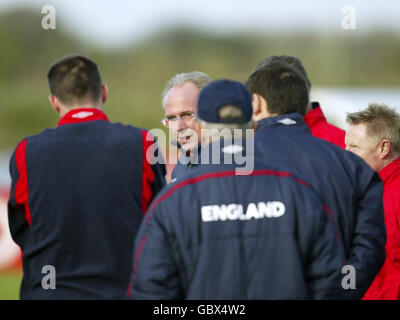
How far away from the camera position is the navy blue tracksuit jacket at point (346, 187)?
2893mm

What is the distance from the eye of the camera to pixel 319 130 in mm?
4160

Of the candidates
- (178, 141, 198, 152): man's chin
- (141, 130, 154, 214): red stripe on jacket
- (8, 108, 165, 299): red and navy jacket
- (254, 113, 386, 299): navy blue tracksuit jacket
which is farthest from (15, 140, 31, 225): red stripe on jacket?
(178, 141, 198, 152): man's chin

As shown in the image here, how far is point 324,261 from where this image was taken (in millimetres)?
2541

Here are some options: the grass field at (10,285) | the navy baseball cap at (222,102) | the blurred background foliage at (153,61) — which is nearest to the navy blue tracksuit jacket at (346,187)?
the navy baseball cap at (222,102)

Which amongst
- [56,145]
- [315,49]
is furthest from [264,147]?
[315,49]

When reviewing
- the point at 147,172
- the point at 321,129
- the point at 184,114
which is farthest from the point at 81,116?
the point at 321,129

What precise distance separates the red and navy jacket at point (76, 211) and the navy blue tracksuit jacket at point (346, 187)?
2.10ft

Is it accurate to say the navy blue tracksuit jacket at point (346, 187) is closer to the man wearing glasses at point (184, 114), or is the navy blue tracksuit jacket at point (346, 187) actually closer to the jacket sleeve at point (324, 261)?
the jacket sleeve at point (324, 261)

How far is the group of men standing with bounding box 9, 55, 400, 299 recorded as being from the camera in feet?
7.98

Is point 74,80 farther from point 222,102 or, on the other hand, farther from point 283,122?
point 283,122

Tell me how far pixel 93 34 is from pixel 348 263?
23042 mm

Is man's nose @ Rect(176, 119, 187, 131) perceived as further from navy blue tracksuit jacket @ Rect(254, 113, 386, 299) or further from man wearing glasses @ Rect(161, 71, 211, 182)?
navy blue tracksuit jacket @ Rect(254, 113, 386, 299)

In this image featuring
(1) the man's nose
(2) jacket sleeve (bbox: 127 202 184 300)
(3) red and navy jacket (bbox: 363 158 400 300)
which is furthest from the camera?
(1) the man's nose

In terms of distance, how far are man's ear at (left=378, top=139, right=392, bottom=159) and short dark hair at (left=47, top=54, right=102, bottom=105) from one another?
1746 millimetres
